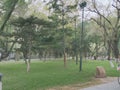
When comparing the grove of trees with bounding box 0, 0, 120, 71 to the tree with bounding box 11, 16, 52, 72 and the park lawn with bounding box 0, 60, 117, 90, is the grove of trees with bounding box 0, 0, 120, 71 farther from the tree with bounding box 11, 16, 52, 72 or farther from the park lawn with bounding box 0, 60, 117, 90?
the park lawn with bounding box 0, 60, 117, 90

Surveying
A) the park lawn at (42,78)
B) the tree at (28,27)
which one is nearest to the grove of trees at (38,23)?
the tree at (28,27)

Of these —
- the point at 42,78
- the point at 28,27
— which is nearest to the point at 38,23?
the point at 28,27

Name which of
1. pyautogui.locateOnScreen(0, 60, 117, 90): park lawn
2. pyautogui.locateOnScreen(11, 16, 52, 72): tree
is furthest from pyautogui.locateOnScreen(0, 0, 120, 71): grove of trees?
pyautogui.locateOnScreen(0, 60, 117, 90): park lawn

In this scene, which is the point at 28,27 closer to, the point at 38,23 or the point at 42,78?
the point at 38,23

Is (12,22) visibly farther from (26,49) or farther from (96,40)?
(96,40)

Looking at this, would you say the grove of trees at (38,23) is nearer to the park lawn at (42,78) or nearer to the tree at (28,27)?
the tree at (28,27)

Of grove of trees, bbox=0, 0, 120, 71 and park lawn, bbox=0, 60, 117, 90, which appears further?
grove of trees, bbox=0, 0, 120, 71

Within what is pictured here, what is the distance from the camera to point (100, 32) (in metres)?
52.0

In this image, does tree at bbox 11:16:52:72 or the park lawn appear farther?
tree at bbox 11:16:52:72

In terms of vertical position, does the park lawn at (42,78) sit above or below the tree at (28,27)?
below

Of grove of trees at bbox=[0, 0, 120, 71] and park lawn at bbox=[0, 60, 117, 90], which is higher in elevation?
grove of trees at bbox=[0, 0, 120, 71]

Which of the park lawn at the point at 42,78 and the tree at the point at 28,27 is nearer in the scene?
the park lawn at the point at 42,78

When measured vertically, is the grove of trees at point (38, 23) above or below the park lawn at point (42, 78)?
above

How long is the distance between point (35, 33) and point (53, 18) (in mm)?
6397
